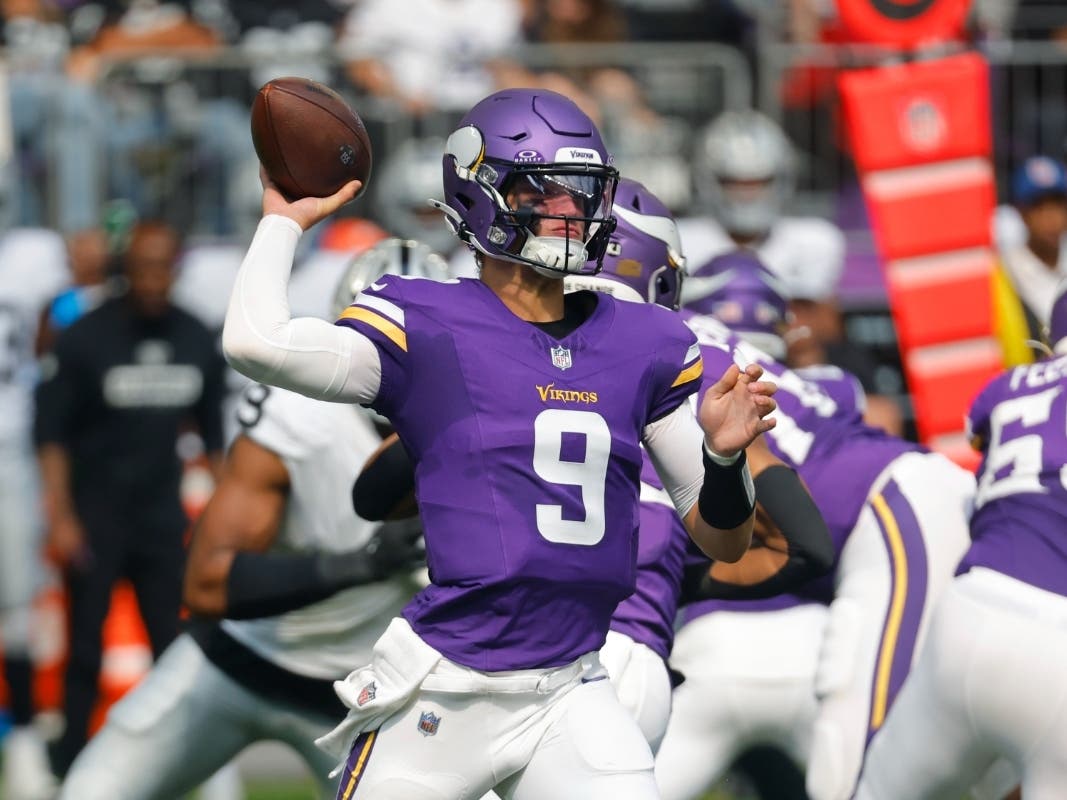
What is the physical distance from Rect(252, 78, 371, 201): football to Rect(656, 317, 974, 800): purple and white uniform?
1.51 metres

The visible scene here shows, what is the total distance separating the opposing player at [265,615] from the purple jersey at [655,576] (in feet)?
2.10

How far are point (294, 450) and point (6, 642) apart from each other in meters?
3.94

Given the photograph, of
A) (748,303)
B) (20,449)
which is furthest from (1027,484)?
(20,449)

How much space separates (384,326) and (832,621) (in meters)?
2.02

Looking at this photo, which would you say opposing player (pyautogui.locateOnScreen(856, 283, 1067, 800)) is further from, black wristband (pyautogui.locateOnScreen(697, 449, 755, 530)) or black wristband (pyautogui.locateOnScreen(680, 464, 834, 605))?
black wristband (pyautogui.locateOnScreen(697, 449, 755, 530))

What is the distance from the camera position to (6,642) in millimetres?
8195

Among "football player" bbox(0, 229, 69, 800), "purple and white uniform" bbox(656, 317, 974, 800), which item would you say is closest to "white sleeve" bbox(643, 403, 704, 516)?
"purple and white uniform" bbox(656, 317, 974, 800)

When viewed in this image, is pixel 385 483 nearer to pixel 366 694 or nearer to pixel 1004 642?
pixel 366 694

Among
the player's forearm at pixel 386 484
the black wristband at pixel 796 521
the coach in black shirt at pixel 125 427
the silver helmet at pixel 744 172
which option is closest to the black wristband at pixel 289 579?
the player's forearm at pixel 386 484

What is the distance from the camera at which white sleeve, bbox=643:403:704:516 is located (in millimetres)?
3699

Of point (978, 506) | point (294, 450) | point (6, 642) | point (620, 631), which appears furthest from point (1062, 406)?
point (6, 642)

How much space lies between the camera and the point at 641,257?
14.9 feet

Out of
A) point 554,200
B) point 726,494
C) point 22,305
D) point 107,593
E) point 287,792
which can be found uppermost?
point 554,200

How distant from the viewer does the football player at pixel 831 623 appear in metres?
4.97
